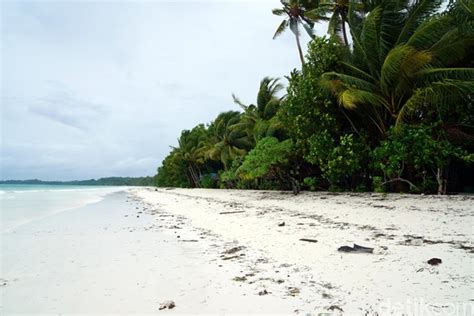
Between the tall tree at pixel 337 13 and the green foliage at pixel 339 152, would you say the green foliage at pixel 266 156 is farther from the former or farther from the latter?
the tall tree at pixel 337 13

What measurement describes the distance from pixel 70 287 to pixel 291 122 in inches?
461

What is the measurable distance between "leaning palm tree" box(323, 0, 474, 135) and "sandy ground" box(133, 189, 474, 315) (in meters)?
4.04

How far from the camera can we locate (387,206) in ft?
27.0

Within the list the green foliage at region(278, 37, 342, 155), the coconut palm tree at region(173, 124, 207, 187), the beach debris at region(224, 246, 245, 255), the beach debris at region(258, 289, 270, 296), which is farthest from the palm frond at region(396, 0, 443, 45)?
the coconut palm tree at region(173, 124, 207, 187)

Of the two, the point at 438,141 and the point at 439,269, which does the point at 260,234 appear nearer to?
the point at 439,269

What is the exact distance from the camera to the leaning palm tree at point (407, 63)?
8938 millimetres

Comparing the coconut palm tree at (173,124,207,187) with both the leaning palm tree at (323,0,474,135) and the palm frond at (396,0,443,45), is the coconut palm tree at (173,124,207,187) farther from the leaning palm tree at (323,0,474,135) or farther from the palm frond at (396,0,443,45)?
the palm frond at (396,0,443,45)

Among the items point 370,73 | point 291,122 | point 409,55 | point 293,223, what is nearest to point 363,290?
point 293,223

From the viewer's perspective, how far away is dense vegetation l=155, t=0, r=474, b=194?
9195mm

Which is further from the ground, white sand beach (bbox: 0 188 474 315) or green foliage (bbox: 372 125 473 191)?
green foliage (bbox: 372 125 473 191)

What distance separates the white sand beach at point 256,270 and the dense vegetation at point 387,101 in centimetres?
413

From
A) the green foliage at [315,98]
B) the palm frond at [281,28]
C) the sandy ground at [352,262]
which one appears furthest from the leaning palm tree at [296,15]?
the sandy ground at [352,262]

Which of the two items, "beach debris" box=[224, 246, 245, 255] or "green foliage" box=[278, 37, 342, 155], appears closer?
"beach debris" box=[224, 246, 245, 255]

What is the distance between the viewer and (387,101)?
1051cm
